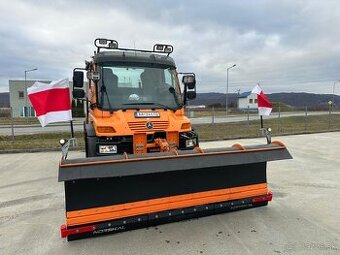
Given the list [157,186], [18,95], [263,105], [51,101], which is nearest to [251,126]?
[263,105]

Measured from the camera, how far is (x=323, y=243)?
4.16m

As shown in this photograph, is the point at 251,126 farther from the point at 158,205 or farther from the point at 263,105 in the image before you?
the point at 158,205

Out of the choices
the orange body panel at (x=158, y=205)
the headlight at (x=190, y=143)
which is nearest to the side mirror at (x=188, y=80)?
the headlight at (x=190, y=143)

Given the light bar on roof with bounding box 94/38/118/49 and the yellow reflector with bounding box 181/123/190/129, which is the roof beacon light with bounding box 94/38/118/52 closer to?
the light bar on roof with bounding box 94/38/118/49

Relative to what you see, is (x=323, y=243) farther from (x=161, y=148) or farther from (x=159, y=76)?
(x=159, y=76)

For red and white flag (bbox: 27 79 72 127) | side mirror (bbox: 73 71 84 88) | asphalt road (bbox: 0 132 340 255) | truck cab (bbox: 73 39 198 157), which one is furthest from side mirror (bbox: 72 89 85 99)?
asphalt road (bbox: 0 132 340 255)

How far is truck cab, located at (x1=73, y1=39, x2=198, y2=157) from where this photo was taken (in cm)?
531

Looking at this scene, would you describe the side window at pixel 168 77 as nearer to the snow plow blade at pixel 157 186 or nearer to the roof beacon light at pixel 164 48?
the roof beacon light at pixel 164 48

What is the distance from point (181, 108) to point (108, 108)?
1468mm

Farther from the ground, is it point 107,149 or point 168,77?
point 168,77

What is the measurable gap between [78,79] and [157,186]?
8.93ft

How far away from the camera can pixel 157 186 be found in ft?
15.1

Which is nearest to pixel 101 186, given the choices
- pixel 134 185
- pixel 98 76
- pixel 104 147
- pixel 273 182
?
pixel 134 185

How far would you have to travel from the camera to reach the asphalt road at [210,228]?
13.4ft
